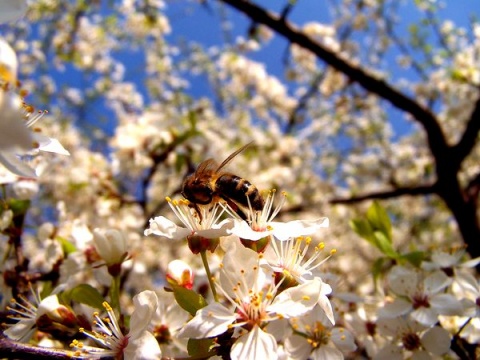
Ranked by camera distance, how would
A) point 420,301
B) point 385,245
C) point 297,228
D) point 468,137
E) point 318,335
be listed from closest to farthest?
point 297,228 < point 318,335 < point 420,301 < point 385,245 < point 468,137

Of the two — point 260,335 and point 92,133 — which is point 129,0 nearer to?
point 92,133

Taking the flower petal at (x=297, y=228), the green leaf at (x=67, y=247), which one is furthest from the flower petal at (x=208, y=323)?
the green leaf at (x=67, y=247)

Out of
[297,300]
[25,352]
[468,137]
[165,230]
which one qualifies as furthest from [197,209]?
[468,137]

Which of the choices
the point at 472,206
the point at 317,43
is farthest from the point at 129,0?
the point at 472,206

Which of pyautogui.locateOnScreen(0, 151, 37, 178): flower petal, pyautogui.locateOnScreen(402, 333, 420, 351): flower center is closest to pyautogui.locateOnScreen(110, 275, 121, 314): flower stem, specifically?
pyautogui.locateOnScreen(0, 151, 37, 178): flower petal

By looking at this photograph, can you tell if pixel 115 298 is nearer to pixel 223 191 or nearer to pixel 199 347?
pixel 199 347
